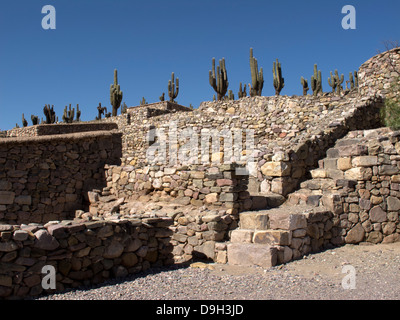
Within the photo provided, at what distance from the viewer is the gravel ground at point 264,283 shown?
15.7 feet

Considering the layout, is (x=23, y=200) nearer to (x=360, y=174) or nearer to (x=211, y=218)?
(x=211, y=218)

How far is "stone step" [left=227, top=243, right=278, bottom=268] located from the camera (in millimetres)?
6180

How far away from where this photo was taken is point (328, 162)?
345 inches

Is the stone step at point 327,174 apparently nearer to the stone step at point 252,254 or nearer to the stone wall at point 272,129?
the stone wall at point 272,129

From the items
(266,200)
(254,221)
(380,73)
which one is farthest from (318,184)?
(380,73)

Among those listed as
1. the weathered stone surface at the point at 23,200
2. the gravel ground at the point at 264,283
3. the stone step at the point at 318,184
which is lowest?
the gravel ground at the point at 264,283

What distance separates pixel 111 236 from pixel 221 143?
25.0ft

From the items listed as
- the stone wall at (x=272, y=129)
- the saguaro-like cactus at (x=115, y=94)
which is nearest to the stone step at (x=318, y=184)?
the stone wall at (x=272, y=129)

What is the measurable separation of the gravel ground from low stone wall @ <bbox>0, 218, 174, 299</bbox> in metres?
0.21

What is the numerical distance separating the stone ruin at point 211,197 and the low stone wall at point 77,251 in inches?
0.6

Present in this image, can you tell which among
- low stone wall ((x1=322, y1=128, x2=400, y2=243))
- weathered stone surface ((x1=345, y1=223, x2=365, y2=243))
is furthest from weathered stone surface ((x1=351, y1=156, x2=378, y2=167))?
weathered stone surface ((x1=345, y1=223, x2=365, y2=243))

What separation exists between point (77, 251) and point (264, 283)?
2699mm
